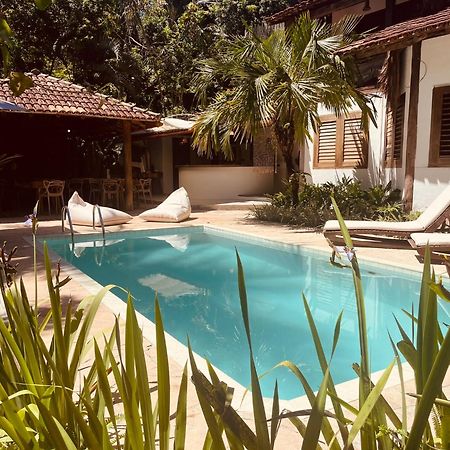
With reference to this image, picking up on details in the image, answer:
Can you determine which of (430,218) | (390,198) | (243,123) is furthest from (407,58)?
(430,218)

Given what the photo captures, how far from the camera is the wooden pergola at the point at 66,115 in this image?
1191cm

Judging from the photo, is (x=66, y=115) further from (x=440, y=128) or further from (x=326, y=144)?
(x=440, y=128)

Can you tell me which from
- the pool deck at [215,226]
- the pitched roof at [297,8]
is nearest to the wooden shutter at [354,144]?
the pool deck at [215,226]

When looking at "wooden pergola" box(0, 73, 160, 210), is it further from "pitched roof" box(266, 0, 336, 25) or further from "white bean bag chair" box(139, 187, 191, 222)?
"pitched roof" box(266, 0, 336, 25)

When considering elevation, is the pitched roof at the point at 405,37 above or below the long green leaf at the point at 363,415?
above

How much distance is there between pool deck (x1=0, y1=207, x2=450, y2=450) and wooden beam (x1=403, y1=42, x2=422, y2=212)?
2.25 m

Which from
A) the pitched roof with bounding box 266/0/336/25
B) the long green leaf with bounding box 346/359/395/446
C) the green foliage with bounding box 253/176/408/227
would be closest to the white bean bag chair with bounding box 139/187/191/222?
the green foliage with bounding box 253/176/408/227

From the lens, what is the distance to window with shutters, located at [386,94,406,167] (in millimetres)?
10594

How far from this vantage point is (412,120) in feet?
31.2

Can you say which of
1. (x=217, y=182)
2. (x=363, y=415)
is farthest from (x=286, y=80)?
(x=363, y=415)

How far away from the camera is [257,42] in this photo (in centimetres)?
1039

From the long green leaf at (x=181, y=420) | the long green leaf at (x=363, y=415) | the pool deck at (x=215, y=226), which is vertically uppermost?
the long green leaf at (x=363, y=415)

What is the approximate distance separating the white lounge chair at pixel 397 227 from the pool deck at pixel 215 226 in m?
0.28

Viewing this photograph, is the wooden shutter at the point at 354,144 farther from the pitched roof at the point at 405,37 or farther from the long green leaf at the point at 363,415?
the long green leaf at the point at 363,415
